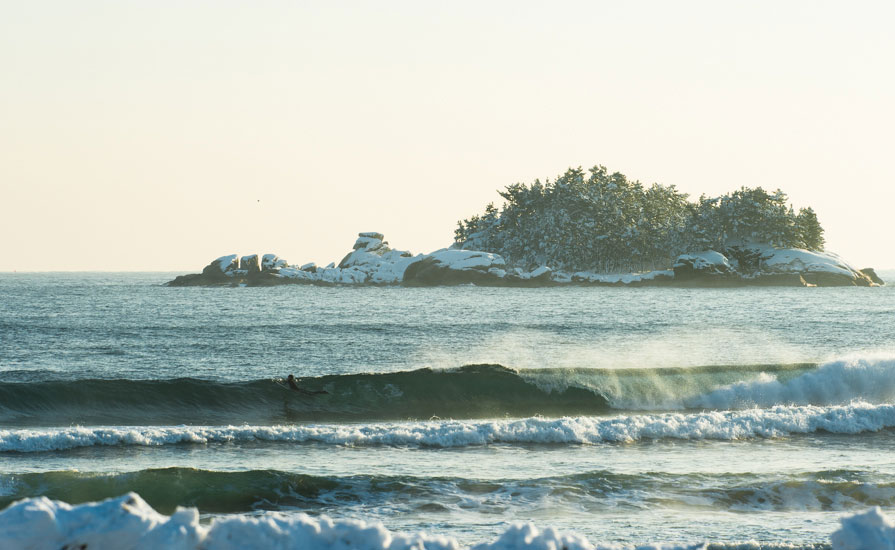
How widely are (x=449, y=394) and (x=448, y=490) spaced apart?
44.5ft

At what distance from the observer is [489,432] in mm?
20422

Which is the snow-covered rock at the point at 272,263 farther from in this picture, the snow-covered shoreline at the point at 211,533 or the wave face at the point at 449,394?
the snow-covered shoreline at the point at 211,533

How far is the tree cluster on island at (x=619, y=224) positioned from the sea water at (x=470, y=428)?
88.3 metres

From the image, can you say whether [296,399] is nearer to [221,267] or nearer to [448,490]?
[448,490]

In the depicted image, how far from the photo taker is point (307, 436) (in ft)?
66.7

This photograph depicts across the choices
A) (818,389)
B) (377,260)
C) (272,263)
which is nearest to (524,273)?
(377,260)

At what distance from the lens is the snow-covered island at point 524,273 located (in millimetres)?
134875

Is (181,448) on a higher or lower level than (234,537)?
lower

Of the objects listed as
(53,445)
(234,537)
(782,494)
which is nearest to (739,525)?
(782,494)

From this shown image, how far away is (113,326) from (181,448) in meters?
43.6

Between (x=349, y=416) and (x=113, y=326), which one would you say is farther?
(x=113, y=326)

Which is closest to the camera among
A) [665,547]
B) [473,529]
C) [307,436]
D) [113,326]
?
[665,547]

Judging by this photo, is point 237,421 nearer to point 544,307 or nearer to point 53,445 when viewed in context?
point 53,445

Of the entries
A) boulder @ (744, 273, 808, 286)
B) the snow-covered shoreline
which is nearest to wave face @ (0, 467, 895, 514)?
the snow-covered shoreline
